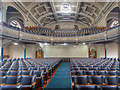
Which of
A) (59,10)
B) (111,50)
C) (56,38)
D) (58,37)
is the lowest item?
(111,50)

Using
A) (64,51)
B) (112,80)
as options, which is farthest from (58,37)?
(112,80)

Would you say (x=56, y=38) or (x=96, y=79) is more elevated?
(x=56, y=38)

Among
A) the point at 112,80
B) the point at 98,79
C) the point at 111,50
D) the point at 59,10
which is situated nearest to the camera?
the point at 112,80

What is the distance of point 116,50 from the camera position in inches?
511

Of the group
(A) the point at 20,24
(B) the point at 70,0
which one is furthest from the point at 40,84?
(A) the point at 20,24

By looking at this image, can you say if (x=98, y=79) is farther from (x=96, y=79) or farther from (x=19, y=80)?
(x=19, y=80)

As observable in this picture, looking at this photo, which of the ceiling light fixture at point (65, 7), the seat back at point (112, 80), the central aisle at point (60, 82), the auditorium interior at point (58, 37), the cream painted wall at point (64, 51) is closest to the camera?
the seat back at point (112, 80)

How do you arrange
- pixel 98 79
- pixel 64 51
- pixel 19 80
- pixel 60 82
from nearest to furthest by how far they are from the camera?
pixel 98 79
pixel 19 80
pixel 60 82
pixel 64 51

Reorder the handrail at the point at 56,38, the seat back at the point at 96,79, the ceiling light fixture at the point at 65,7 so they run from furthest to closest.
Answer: the ceiling light fixture at the point at 65,7 < the handrail at the point at 56,38 < the seat back at the point at 96,79

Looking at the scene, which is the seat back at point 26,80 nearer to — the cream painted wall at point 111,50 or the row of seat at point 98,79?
the row of seat at point 98,79

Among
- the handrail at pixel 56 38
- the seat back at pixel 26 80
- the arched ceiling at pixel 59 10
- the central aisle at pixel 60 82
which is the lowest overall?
the central aisle at pixel 60 82

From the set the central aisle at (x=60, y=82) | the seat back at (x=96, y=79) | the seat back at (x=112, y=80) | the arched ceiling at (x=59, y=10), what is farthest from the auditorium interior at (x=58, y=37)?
the seat back at (x=112, y=80)

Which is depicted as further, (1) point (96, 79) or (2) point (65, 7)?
(2) point (65, 7)

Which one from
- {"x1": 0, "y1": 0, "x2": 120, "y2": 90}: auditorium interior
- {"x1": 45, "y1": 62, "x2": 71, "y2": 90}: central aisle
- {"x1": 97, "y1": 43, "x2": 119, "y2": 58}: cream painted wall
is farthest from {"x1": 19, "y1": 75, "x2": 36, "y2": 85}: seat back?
{"x1": 97, "y1": 43, "x2": 119, "y2": 58}: cream painted wall
